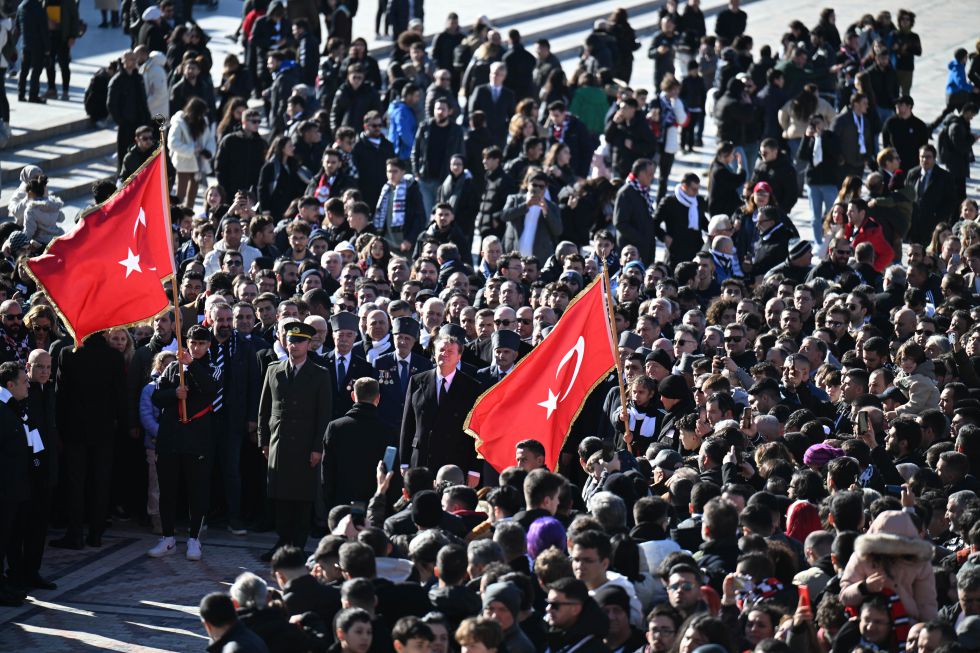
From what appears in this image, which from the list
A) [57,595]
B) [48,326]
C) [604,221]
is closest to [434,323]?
[48,326]

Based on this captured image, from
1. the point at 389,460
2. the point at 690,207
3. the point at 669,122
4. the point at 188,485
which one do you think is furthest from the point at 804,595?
the point at 669,122

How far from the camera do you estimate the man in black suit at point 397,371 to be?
14344mm

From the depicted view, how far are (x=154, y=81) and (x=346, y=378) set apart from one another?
9.80 metres

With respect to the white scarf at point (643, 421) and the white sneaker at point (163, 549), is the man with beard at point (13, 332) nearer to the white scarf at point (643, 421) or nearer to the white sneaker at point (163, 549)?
the white sneaker at point (163, 549)

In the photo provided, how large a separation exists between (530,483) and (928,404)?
4.50 metres

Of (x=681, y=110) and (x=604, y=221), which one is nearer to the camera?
(x=604, y=221)

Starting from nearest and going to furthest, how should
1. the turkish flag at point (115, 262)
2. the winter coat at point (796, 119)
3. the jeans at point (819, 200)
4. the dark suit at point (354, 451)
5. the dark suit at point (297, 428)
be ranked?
the dark suit at point (354, 451)
the turkish flag at point (115, 262)
the dark suit at point (297, 428)
the jeans at point (819, 200)
the winter coat at point (796, 119)

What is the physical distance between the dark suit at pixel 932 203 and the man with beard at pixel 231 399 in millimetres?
10419

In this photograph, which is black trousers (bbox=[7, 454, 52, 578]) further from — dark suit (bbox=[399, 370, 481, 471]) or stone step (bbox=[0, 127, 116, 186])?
stone step (bbox=[0, 127, 116, 186])

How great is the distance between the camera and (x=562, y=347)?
12.6 m

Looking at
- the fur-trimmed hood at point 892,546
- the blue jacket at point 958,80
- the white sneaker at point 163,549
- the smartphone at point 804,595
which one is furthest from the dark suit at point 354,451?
the blue jacket at point 958,80

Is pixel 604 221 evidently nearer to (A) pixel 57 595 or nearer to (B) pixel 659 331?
(B) pixel 659 331

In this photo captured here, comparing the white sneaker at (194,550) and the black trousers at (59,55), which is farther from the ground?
the black trousers at (59,55)

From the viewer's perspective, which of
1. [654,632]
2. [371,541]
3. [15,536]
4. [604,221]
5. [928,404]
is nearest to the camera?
[654,632]
